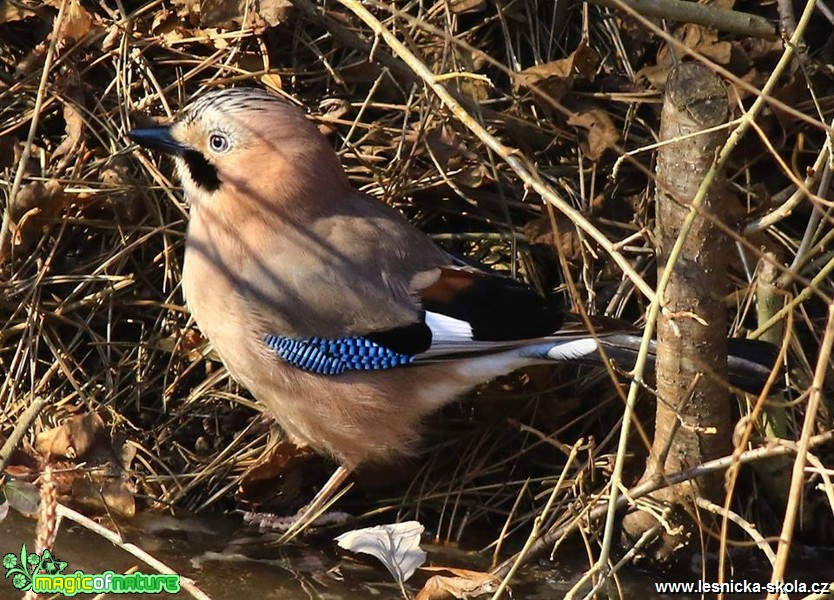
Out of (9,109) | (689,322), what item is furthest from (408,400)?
(9,109)

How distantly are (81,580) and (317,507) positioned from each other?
37.4 inches

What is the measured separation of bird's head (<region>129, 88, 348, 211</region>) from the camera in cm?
410

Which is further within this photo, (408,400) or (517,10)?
(517,10)

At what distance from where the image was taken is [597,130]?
451cm

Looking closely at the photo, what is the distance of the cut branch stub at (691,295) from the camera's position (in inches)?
125

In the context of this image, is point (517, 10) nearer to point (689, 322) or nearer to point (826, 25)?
point (826, 25)

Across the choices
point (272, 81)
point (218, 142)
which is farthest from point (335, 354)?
point (272, 81)

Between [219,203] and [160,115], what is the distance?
865 mm

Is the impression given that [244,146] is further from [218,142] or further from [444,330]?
[444,330]

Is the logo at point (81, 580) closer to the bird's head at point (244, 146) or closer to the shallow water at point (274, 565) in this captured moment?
the shallow water at point (274, 565)

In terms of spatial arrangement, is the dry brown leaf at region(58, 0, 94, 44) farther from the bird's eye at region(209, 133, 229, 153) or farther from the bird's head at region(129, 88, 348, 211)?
the bird's eye at region(209, 133, 229, 153)

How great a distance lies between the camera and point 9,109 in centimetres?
483

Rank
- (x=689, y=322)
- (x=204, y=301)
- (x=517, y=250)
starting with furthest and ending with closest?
1. (x=517, y=250)
2. (x=204, y=301)
3. (x=689, y=322)

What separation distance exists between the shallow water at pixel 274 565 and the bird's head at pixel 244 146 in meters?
1.22
